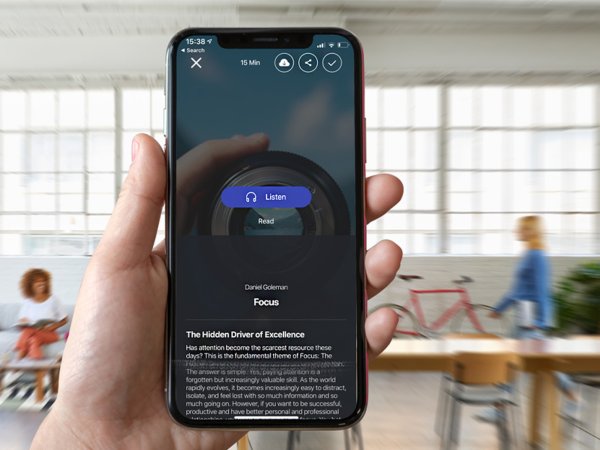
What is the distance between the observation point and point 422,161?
6.94 meters

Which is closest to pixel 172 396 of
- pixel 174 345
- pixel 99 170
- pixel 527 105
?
pixel 174 345

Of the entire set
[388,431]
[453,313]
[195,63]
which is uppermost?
[195,63]

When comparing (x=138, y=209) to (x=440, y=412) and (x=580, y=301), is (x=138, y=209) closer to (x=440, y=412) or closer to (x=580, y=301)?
(x=440, y=412)

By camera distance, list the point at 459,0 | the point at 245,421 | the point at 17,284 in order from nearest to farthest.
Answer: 1. the point at 245,421
2. the point at 459,0
3. the point at 17,284

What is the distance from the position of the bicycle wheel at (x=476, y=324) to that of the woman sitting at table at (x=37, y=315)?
4.05 m

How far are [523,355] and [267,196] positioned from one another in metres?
2.45

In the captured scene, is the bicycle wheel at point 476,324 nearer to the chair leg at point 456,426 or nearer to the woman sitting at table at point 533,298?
the woman sitting at table at point 533,298

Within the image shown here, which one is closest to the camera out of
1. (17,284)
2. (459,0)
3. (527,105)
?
(459,0)

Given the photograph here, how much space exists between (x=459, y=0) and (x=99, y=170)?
4.18 meters

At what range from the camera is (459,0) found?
542 centimetres

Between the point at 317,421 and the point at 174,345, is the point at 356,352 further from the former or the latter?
the point at 174,345

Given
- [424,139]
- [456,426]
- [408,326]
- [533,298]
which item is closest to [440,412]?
[456,426]

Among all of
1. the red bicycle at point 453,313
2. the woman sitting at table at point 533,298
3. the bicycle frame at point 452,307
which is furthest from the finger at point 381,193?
the bicycle frame at point 452,307

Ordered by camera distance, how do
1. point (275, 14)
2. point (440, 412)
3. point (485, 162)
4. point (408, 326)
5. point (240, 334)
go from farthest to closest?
point (485, 162), point (408, 326), point (275, 14), point (440, 412), point (240, 334)
